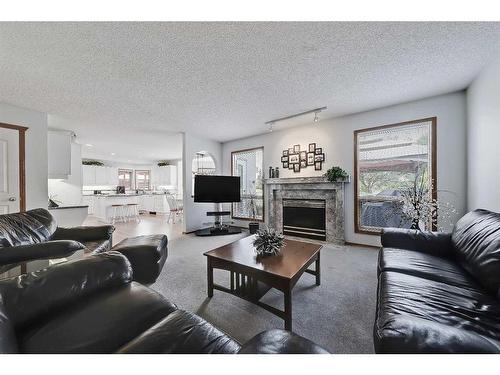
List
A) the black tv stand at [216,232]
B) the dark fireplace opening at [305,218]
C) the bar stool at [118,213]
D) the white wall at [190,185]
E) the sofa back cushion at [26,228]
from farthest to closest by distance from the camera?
1. the bar stool at [118,213]
2. the white wall at [190,185]
3. the black tv stand at [216,232]
4. the dark fireplace opening at [305,218]
5. the sofa back cushion at [26,228]

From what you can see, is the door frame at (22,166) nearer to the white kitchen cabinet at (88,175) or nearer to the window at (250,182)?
the window at (250,182)

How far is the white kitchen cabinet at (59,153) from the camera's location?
4117 mm

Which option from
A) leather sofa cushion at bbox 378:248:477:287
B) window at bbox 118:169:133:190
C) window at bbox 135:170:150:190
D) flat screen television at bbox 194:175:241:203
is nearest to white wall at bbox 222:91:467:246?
flat screen television at bbox 194:175:241:203

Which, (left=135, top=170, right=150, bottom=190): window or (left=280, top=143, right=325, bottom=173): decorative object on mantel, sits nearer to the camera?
(left=280, top=143, right=325, bottom=173): decorative object on mantel

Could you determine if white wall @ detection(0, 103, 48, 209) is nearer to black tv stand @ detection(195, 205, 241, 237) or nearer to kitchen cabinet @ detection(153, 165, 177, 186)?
black tv stand @ detection(195, 205, 241, 237)

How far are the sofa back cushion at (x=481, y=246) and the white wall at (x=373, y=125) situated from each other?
147 centimetres

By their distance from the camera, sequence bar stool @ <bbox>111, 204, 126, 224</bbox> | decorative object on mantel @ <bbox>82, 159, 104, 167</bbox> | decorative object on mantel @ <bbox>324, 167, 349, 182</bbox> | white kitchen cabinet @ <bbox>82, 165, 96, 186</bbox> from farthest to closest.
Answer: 1. decorative object on mantel @ <bbox>82, 159, 104, 167</bbox>
2. white kitchen cabinet @ <bbox>82, 165, 96, 186</bbox>
3. bar stool @ <bbox>111, 204, 126, 224</bbox>
4. decorative object on mantel @ <bbox>324, 167, 349, 182</bbox>

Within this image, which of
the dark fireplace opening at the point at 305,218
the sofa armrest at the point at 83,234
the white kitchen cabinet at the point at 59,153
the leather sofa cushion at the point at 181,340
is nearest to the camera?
the leather sofa cushion at the point at 181,340

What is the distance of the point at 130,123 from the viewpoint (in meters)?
4.01

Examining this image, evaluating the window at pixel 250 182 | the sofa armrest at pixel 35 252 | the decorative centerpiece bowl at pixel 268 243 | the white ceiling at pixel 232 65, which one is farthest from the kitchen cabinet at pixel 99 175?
the decorative centerpiece bowl at pixel 268 243

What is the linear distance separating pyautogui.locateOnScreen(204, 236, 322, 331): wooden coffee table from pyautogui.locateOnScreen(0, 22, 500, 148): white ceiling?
1980 millimetres

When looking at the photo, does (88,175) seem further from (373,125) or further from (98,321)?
(373,125)

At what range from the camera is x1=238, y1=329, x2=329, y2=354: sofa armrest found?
26.5 inches
